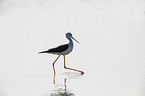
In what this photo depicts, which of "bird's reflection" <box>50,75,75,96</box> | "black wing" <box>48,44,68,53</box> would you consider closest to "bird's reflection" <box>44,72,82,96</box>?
"bird's reflection" <box>50,75,75,96</box>

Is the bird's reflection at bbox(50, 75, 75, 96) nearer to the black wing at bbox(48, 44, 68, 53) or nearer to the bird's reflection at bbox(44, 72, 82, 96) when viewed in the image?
the bird's reflection at bbox(44, 72, 82, 96)

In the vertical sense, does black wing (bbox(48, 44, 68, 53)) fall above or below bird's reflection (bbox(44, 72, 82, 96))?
above

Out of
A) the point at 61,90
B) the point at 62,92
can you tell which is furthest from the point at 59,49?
the point at 62,92

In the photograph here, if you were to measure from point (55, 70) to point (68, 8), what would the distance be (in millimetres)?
39455

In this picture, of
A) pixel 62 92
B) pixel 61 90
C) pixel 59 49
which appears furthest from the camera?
pixel 59 49

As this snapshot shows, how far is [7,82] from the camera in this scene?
9.81m

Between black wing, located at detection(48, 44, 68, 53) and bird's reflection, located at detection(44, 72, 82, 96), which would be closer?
bird's reflection, located at detection(44, 72, 82, 96)

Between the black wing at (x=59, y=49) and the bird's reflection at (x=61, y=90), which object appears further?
the black wing at (x=59, y=49)

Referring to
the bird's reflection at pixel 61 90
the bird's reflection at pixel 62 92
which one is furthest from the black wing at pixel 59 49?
the bird's reflection at pixel 62 92

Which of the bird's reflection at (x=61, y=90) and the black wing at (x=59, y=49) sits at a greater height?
the black wing at (x=59, y=49)

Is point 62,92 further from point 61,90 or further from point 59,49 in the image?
point 59,49

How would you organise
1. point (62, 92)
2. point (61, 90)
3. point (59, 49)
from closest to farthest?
point (62, 92) < point (61, 90) < point (59, 49)

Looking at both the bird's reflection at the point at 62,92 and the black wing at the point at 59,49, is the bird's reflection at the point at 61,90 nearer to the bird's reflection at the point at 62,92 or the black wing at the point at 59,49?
the bird's reflection at the point at 62,92

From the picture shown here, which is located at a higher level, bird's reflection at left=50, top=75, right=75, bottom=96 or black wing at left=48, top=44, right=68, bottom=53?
black wing at left=48, top=44, right=68, bottom=53
